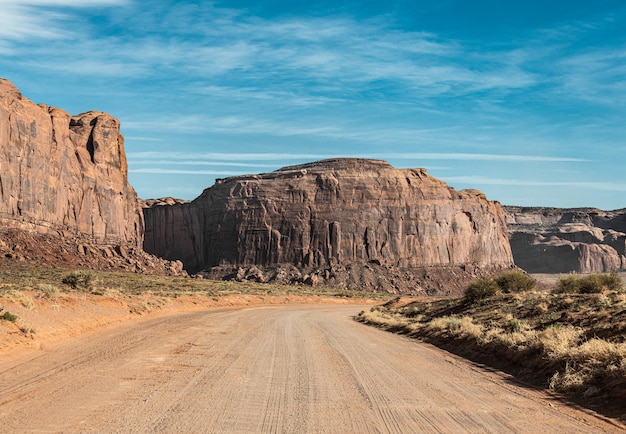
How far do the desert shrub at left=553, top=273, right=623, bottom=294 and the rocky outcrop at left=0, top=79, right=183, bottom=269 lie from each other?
52.9m

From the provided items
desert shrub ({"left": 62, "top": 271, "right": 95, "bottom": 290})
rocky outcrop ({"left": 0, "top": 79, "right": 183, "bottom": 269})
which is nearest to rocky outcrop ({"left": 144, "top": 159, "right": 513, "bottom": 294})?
rocky outcrop ({"left": 0, "top": 79, "right": 183, "bottom": 269})

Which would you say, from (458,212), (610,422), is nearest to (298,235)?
(458,212)

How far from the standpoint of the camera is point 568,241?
Answer: 168m

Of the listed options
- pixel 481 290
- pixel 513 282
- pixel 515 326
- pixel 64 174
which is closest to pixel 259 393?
pixel 515 326

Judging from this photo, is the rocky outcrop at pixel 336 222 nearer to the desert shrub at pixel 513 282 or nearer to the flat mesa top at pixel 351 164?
the flat mesa top at pixel 351 164

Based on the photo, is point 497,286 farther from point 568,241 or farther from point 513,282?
point 568,241

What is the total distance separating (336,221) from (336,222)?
31 centimetres

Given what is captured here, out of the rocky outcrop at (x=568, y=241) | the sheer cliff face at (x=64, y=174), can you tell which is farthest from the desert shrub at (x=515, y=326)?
the rocky outcrop at (x=568, y=241)

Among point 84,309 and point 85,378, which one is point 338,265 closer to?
point 84,309

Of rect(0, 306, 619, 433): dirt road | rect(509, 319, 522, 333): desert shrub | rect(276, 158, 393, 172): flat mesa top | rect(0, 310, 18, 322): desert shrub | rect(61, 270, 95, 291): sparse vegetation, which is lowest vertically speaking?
rect(0, 306, 619, 433): dirt road

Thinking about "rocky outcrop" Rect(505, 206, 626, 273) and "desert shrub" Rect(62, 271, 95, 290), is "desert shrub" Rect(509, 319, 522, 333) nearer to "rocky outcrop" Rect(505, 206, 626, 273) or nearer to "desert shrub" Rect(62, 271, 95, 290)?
"desert shrub" Rect(62, 271, 95, 290)

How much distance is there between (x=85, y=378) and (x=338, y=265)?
9704 cm

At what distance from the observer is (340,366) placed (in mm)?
13883

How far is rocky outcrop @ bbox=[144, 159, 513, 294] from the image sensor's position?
113m
